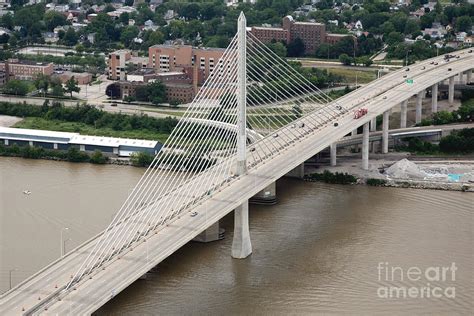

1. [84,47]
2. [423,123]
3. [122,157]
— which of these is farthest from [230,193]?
[84,47]

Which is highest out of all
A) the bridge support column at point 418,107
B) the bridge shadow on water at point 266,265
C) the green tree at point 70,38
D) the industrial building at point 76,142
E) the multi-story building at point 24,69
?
the green tree at point 70,38

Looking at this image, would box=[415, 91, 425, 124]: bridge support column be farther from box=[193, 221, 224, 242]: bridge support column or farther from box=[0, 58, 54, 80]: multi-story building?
box=[0, 58, 54, 80]: multi-story building

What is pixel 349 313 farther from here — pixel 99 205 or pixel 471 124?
pixel 471 124

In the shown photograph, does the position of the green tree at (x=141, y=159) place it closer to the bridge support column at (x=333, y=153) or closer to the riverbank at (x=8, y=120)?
the bridge support column at (x=333, y=153)

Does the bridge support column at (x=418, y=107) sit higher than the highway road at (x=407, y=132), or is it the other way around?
the bridge support column at (x=418, y=107)

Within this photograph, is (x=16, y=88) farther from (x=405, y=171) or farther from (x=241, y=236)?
(x=241, y=236)

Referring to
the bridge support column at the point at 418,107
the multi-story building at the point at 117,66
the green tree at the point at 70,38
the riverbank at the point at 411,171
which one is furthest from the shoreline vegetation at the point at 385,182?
the green tree at the point at 70,38
